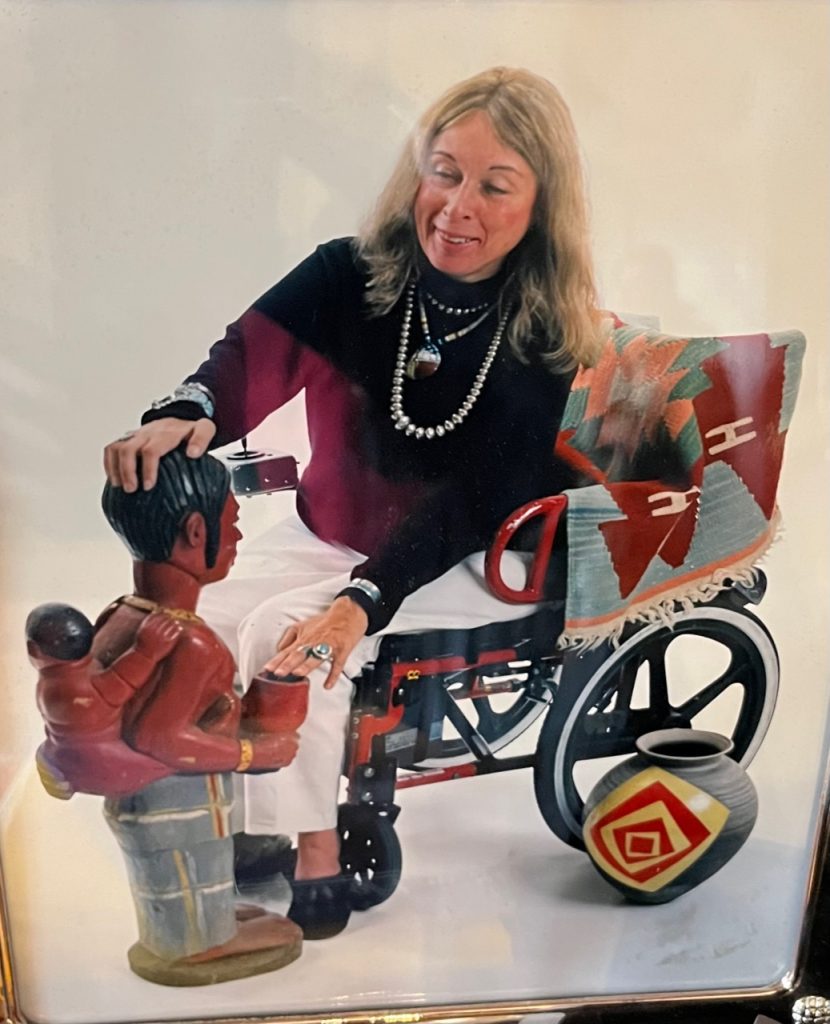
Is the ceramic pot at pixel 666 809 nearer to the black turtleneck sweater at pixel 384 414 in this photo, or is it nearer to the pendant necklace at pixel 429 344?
the black turtleneck sweater at pixel 384 414

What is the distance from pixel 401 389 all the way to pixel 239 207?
165mm

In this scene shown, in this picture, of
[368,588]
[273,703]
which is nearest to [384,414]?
[368,588]

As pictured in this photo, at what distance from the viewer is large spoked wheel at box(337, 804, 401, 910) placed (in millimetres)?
707

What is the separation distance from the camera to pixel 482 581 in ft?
2.25

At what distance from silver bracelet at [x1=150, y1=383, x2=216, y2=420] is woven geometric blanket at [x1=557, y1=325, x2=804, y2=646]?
25 centimetres

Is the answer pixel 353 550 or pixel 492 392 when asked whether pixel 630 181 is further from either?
pixel 353 550

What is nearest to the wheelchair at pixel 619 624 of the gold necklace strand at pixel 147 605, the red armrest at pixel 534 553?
the red armrest at pixel 534 553

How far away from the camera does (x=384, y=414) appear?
2.16 ft

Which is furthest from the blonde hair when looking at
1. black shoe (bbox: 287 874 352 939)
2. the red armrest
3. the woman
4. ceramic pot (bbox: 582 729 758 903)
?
black shoe (bbox: 287 874 352 939)

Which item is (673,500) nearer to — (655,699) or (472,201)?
(655,699)

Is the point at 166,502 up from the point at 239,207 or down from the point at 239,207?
down

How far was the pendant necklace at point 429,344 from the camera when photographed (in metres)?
0.65

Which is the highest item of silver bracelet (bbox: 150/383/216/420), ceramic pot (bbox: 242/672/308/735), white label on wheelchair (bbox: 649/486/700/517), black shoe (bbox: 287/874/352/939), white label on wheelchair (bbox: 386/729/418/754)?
silver bracelet (bbox: 150/383/216/420)

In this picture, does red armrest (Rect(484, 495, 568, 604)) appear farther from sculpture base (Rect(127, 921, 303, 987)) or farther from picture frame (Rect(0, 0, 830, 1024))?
sculpture base (Rect(127, 921, 303, 987))
